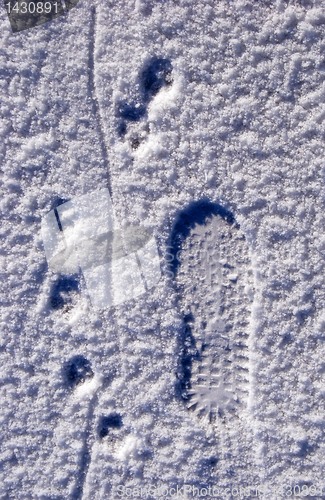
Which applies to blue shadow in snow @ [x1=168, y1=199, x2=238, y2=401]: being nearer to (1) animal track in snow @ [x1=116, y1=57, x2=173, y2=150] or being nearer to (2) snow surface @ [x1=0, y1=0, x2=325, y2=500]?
(2) snow surface @ [x1=0, y1=0, x2=325, y2=500]

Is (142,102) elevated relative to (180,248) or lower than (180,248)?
elevated

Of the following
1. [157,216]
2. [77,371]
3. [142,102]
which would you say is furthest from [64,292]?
[142,102]

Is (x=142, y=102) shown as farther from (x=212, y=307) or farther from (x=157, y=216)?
(x=212, y=307)

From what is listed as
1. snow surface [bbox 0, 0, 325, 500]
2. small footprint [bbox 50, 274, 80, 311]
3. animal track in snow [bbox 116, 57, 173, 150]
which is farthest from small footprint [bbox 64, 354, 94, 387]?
animal track in snow [bbox 116, 57, 173, 150]

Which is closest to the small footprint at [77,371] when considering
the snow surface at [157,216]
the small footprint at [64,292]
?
the snow surface at [157,216]

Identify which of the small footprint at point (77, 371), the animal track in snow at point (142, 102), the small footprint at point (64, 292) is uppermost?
the animal track in snow at point (142, 102)

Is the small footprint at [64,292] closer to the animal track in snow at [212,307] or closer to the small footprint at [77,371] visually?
the small footprint at [77,371]
